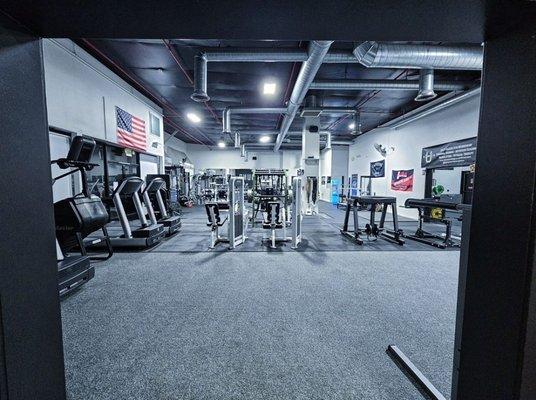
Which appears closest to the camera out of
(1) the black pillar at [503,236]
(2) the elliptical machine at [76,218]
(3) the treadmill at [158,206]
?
(1) the black pillar at [503,236]

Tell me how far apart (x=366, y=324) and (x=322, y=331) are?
42 centimetres

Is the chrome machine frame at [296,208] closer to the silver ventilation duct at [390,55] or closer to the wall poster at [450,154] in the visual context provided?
the silver ventilation duct at [390,55]

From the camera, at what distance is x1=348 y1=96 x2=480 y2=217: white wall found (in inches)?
249

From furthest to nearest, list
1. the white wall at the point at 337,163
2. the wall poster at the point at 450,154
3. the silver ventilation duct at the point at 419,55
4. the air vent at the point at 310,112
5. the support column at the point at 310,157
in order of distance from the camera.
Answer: the white wall at the point at 337,163 < the support column at the point at 310,157 < the air vent at the point at 310,112 < the wall poster at the point at 450,154 < the silver ventilation duct at the point at 419,55

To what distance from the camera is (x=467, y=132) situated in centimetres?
625

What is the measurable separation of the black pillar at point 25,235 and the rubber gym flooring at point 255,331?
0.67 metres

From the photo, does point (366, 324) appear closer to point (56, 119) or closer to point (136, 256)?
point (136, 256)

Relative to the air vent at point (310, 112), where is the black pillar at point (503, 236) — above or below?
below

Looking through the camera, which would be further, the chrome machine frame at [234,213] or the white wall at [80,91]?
the chrome machine frame at [234,213]

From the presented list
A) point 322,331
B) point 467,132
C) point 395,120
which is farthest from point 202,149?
point 322,331

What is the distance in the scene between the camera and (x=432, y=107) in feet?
22.8

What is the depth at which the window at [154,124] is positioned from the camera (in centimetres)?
744

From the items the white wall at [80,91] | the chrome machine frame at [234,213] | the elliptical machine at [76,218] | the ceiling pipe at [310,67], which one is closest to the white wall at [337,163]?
the ceiling pipe at [310,67]

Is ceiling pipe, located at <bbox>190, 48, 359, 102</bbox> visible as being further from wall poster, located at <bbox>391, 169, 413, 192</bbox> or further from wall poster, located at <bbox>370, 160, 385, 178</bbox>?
wall poster, located at <bbox>370, 160, 385, 178</bbox>
